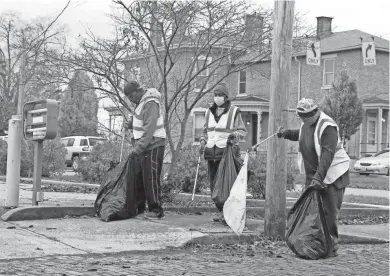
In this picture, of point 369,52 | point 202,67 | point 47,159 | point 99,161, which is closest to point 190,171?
point 202,67

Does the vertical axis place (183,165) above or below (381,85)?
below

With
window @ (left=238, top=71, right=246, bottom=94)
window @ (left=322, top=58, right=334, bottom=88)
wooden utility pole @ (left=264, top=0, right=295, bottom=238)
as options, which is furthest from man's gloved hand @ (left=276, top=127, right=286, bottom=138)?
window @ (left=238, top=71, right=246, bottom=94)

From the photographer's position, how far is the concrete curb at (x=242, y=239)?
7996mm

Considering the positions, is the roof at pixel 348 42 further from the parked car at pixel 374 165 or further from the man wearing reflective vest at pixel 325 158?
the man wearing reflective vest at pixel 325 158

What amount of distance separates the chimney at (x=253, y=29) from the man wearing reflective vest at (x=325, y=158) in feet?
15.0

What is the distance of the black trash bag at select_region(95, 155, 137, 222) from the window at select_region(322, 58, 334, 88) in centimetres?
3142

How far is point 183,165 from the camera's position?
591 inches

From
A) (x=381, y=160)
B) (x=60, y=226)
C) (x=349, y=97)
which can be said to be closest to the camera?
(x=60, y=226)

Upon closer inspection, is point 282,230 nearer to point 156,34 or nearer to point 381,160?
point 156,34

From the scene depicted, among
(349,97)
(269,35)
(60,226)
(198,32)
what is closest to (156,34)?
(198,32)

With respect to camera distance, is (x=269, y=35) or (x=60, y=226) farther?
(x=269, y=35)

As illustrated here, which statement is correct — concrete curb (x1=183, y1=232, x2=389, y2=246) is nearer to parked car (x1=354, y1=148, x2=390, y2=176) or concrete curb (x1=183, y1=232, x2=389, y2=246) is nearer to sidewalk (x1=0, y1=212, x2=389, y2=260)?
sidewalk (x1=0, y1=212, x2=389, y2=260)

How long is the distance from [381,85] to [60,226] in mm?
→ 33569

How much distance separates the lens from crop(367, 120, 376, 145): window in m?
39.5
